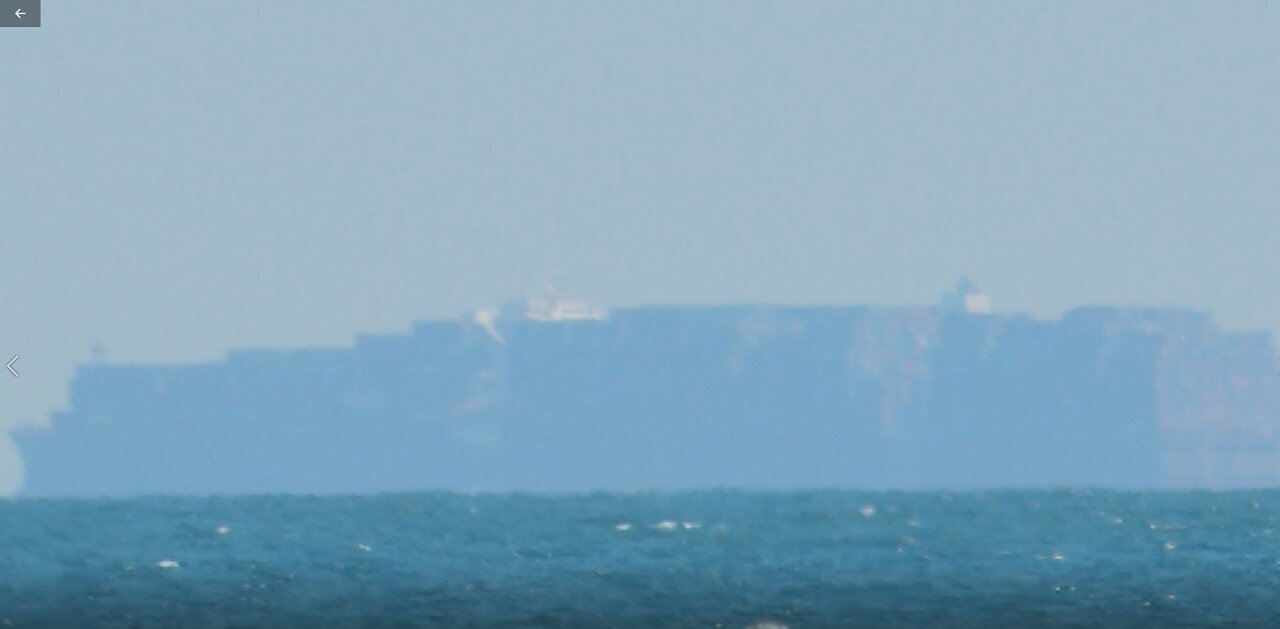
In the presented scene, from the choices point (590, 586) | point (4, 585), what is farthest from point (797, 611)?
point (4, 585)

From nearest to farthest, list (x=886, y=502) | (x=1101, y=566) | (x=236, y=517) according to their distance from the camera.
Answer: (x=1101, y=566), (x=236, y=517), (x=886, y=502)

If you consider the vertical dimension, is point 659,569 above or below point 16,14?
below

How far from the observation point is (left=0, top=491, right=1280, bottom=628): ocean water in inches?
2115

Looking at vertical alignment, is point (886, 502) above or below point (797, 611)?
above

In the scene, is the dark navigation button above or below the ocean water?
above

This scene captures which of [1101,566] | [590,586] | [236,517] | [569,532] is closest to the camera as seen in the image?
[590,586]

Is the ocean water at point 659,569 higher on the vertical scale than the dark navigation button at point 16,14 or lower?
lower

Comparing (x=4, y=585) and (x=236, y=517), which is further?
(x=236, y=517)

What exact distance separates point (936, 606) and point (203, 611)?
64.6 feet

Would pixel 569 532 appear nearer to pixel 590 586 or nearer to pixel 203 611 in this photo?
pixel 590 586

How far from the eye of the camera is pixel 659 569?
72000 millimetres

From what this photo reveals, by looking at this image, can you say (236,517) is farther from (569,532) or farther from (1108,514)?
(1108,514)

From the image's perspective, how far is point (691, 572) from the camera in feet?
228

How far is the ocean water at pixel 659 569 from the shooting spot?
5372cm
